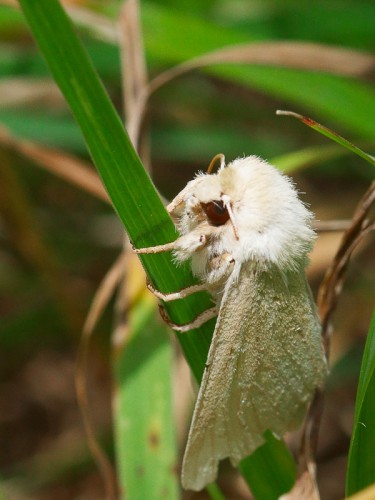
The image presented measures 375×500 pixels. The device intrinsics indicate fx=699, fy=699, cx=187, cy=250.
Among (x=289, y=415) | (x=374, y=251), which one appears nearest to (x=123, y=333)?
(x=289, y=415)

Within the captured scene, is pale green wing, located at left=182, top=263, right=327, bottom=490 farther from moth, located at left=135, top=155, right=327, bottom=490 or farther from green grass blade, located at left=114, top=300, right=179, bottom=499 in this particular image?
green grass blade, located at left=114, top=300, right=179, bottom=499

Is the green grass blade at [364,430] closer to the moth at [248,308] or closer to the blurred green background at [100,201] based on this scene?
the moth at [248,308]

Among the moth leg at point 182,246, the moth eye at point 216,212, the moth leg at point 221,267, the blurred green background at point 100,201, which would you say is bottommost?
the blurred green background at point 100,201

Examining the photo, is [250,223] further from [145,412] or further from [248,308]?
[145,412]

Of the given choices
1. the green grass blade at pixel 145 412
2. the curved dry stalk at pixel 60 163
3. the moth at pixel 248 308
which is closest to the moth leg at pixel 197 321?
the moth at pixel 248 308

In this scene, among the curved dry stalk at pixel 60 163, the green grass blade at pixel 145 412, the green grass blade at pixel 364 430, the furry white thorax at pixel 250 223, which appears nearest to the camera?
the green grass blade at pixel 364 430

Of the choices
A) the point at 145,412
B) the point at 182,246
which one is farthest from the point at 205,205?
the point at 145,412
